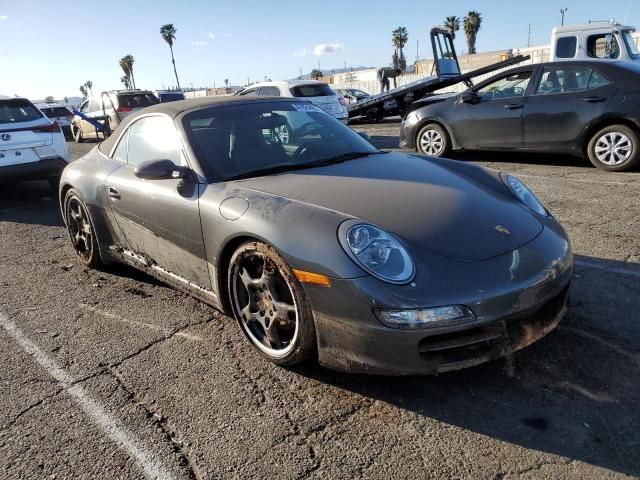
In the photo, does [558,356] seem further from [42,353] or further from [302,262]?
[42,353]

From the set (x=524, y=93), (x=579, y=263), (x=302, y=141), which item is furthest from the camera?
(x=524, y=93)

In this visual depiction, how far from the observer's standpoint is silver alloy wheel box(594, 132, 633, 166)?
22.2 ft

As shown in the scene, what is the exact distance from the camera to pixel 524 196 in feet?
10.3

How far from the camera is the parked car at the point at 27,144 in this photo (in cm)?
702

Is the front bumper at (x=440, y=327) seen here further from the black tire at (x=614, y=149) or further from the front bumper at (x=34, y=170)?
the front bumper at (x=34, y=170)

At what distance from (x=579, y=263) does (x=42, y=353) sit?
377cm

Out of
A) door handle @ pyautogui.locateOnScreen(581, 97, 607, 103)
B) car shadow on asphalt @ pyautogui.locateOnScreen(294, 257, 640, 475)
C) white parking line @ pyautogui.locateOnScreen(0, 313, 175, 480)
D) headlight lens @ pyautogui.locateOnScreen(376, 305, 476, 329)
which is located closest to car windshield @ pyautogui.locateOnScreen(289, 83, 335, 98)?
door handle @ pyautogui.locateOnScreen(581, 97, 607, 103)

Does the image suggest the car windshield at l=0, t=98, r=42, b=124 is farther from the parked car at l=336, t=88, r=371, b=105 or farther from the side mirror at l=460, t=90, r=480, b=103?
the parked car at l=336, t=88, r=371, b=105

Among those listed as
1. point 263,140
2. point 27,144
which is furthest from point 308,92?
point 263,140

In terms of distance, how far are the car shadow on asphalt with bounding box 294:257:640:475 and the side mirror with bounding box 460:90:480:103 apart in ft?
18.4

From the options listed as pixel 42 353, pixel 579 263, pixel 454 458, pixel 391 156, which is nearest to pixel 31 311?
pixel 42 353

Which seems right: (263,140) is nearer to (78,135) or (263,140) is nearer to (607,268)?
(607,268)

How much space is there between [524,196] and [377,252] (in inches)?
51.7

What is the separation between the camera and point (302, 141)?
359cm
